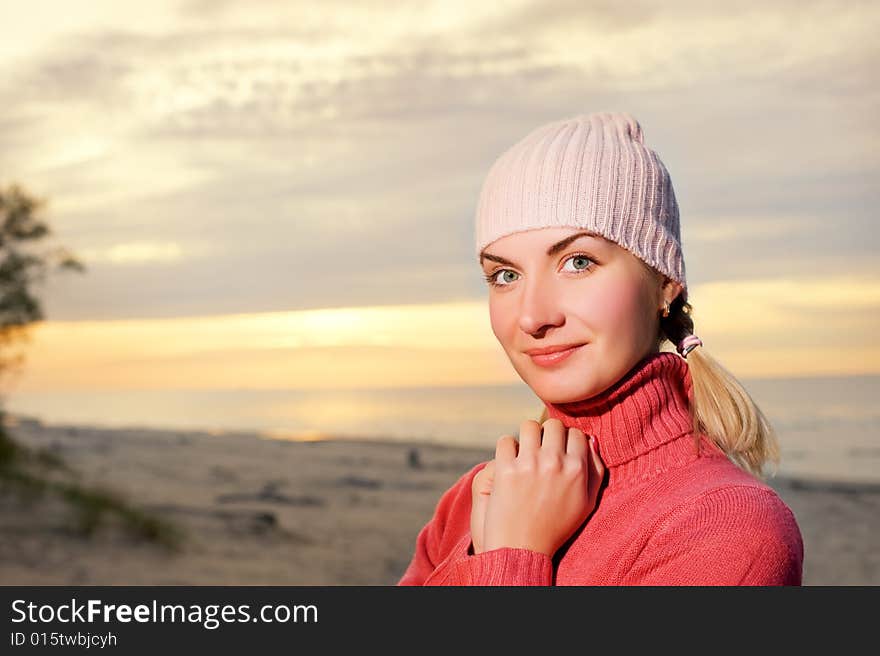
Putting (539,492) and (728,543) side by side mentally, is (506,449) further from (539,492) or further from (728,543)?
(728,543)

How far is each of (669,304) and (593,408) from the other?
24 cm

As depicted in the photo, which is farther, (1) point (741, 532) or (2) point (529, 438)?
(2) point (529, 438)

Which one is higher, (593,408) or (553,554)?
(593,408)

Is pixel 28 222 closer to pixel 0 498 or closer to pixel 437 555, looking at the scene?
pixel 0 498

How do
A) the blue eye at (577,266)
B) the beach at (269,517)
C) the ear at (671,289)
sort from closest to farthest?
the blue eye at (577,266)
the ear at (671,289)
the beach at (269,517)

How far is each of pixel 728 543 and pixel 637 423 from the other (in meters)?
0.33

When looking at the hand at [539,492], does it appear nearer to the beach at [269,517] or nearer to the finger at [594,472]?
the finger at [594,472]

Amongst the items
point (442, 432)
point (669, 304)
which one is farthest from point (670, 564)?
point (442, 432)

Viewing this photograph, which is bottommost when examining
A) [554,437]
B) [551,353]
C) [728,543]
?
[728,543]

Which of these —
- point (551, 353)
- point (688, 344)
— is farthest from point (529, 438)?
point (688, 344)

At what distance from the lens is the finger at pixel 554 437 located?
189cm

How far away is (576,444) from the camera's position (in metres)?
1.92

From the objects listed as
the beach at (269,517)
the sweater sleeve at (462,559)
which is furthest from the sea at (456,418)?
the sweater sleeve at (462,559)
